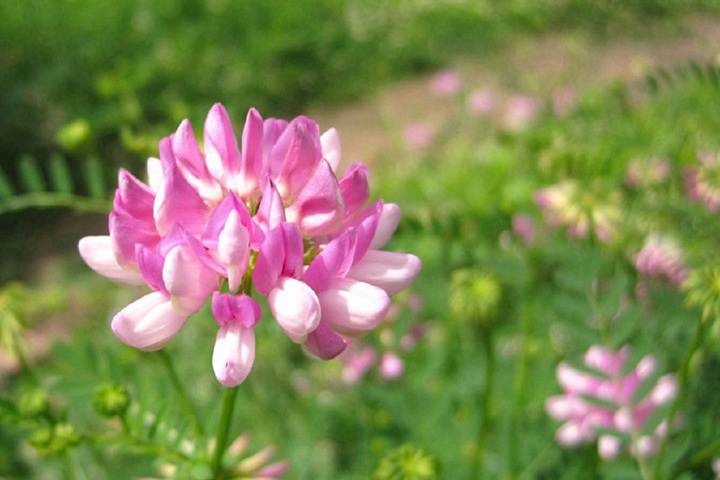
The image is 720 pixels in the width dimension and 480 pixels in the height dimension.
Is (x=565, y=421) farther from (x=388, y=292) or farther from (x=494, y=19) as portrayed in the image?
(x=494, y=19)

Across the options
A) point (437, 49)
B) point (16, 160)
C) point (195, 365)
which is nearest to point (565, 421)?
point (195, 365)

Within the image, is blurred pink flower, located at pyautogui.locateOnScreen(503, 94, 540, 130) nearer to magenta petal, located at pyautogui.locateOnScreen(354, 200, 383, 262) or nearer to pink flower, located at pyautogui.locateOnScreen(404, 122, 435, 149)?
pink flower, located at pyautogui.locateOnScreen(404, 122, 435, 149)

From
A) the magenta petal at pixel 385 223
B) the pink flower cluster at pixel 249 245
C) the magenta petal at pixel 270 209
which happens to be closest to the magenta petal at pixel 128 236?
the pink flower cluster at pixel 249 245

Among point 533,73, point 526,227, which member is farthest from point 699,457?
point 533,73

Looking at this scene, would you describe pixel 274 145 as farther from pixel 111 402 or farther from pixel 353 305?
pixel 111 402

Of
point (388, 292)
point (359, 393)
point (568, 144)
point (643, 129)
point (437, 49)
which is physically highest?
point (388, 292)

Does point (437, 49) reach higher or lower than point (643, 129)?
lower

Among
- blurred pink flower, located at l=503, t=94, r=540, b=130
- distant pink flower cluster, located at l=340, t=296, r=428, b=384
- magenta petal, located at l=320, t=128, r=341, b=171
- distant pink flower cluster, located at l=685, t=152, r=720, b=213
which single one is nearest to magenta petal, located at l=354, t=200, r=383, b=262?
A: magenta petal, located at l=320, t=128, r=341, b=171
